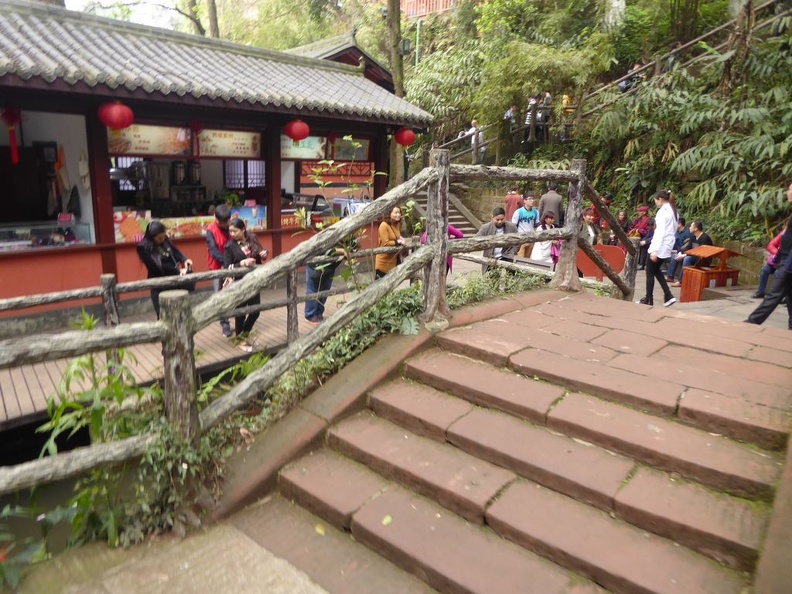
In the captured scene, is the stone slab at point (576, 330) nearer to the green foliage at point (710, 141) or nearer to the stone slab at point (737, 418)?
the stone slab at point (737, 418)

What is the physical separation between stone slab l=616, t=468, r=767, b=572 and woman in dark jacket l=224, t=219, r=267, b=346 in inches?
166

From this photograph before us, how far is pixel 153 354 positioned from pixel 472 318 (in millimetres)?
3594

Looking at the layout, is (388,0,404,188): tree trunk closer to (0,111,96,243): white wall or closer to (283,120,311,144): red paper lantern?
(283,120,311,144): red paper lantern

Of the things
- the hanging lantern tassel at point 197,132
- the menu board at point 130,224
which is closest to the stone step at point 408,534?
the menu board at point 130,224

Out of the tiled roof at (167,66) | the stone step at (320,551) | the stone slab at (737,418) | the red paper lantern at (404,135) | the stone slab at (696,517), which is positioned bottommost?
the stone step at (320,551)

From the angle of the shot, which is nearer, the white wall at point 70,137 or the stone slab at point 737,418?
the stone slab at point 737,418

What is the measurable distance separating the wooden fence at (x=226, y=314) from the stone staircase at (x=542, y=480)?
0.52 m

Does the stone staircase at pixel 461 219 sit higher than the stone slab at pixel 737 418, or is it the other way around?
the stone staircase at pixel 461 219

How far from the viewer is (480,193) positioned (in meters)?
17.2

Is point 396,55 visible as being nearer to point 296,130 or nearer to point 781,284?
point 296,130

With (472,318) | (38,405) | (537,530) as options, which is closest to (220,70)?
(38,405)

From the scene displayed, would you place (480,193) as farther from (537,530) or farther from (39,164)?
(537,530)

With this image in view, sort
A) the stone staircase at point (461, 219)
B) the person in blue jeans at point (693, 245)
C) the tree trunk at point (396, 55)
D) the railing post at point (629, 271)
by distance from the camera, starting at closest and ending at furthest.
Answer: the railing post at point (629, 271) → the person in blue jeans at point (693, 245) → the tree trunk at point (396, 55) → the stone staircase at point (461, 219)

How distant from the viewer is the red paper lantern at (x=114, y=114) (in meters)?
6.68
